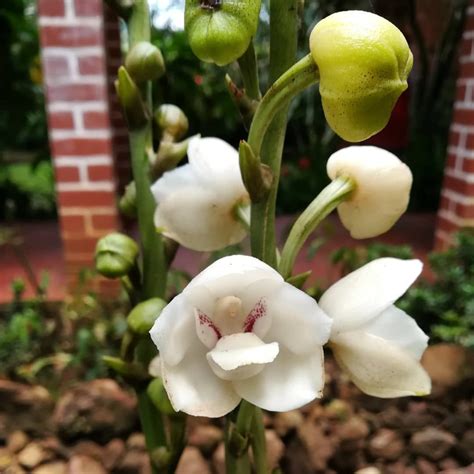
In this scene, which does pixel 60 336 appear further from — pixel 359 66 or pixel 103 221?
pixel 359 66

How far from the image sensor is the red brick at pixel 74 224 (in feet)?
4.11

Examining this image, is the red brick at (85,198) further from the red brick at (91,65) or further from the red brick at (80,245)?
the red brick at (91,65)

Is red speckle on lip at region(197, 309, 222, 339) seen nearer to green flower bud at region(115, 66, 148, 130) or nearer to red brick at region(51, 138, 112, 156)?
green flower bud at region(115, 66, 148, 130)

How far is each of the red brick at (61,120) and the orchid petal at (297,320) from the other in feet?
3.18

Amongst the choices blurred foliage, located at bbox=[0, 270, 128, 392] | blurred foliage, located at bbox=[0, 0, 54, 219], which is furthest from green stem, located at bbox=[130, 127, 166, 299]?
blurred foliage, located at bbox=[0, 0, 54, 219]

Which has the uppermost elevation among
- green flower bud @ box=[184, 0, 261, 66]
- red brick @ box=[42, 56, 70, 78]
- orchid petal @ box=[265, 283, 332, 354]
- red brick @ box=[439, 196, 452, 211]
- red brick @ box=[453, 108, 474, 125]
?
green flower bud @ box=[184, 0, 261, 66]

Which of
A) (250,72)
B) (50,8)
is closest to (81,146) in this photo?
(50,8)

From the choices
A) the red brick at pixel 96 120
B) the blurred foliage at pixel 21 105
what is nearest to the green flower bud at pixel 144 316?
the red brick at pixel 96 120

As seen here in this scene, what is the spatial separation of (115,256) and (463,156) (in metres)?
1.11

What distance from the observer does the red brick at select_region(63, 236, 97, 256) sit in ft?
4.15

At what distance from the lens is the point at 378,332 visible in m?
0.35

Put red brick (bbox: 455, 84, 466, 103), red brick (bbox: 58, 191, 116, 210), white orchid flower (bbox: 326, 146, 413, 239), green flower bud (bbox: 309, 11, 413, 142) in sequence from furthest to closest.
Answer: red brick (bbox: 455, 84, 466, 103) → red brick (bbox: 58, 191, 116, 210) → white orchid flower (bbox: 326, 146, 413, 239) → green flower bud (bbox: 309, 11, 413, 142)

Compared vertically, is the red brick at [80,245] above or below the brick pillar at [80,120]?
below

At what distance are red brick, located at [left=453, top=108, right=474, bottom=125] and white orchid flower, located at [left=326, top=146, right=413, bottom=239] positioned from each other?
1025mm
